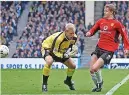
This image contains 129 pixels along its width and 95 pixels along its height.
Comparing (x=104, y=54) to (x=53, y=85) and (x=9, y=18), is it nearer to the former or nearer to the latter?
(x=53, y=85)

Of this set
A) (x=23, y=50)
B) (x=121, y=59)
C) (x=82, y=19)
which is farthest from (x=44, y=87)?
(x=82, y=19)

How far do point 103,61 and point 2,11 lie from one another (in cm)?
2728

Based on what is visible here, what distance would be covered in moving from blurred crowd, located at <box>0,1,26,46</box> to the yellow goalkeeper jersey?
74.0ft

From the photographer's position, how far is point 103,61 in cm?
1361

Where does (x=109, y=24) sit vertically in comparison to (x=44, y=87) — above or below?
above

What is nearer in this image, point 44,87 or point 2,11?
point 44,87

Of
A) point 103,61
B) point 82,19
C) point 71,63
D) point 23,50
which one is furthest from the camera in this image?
point 82,19

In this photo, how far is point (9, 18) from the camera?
1548 inches

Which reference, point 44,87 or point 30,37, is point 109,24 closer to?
point 44,87

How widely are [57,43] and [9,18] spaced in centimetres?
2569

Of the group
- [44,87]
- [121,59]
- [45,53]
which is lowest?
[121,59]

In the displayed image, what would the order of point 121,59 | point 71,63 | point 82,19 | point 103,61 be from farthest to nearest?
point 82,19 → point 121,59 → point 71,63 → point 103,61

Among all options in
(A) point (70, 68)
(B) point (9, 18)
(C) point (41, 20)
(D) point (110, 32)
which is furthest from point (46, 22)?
(D) point (110, 32)

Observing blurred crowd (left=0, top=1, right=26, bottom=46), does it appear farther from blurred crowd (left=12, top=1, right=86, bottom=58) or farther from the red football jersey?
the red football jersey
